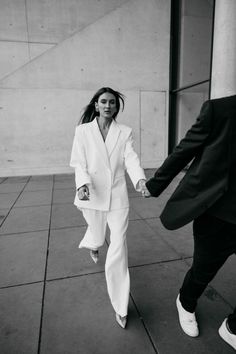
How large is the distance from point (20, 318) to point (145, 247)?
1.76m

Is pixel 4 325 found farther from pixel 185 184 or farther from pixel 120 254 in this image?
pixel 185 184

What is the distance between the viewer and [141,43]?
8.50m

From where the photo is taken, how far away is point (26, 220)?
14.7ft

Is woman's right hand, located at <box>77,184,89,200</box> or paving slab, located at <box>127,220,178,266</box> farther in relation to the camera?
paving slab, located at <box>127,220,178,266</box>

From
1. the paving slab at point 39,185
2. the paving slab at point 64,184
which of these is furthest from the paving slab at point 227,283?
the paving slab at point 39,185

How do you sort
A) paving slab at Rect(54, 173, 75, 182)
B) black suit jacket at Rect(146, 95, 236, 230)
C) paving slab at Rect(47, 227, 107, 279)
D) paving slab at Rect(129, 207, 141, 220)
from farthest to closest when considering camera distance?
paving slab at Rect(54, 173, 75, 182), paving slab at Rect(129, 207, 141, 220), paving slab at Rect(47, 227, 107, 279), black suit jacket at Rect(146, 95, 236, 230)

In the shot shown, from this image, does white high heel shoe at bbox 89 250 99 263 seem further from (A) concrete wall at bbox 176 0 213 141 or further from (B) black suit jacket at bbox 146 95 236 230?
(A) concrete wall at bbox 176 0 213 141

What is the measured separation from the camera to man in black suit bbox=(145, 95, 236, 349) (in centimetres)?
149

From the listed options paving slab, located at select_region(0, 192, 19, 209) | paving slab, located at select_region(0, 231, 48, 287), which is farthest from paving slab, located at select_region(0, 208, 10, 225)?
paving slab, located at select_region(0, 231, 48, 287)

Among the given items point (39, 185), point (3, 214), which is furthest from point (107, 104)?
point (39, 185)

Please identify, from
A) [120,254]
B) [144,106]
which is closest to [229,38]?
[144,106]

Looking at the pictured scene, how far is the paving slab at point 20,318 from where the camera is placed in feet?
6.22

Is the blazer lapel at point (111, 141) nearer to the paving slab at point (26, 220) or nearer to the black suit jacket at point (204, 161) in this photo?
the black suit jacket at point (204, 161)

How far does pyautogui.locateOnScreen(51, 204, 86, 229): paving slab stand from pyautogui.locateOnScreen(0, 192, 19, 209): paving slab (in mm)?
1061
